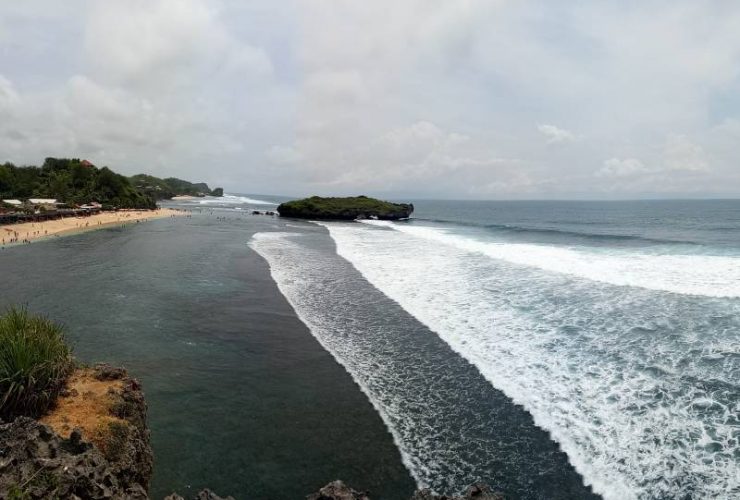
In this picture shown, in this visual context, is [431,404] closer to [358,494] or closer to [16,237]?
[358,494]

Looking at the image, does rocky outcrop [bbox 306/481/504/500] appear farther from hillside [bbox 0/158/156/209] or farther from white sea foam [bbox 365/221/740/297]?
hillside [bbox 0/158/156/209]

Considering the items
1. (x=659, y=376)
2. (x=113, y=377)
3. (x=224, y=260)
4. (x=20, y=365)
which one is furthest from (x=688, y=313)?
(x=224, y=260)

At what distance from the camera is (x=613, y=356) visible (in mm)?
12812

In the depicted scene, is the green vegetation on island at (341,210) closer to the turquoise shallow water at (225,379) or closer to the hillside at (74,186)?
the hillside at (74,186)

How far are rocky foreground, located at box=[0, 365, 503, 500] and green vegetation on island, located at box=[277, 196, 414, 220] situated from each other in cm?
8173

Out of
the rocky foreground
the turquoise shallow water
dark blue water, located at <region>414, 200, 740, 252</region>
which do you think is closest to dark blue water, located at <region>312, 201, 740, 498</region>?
the turquoise shallow water

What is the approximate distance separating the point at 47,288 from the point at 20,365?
16270 millimetres

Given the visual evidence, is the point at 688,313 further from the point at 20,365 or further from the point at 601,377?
the point at 20,365

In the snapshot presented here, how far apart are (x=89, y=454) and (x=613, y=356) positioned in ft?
42.6

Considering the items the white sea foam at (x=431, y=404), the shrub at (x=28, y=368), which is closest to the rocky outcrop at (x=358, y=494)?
the white sea foam at (x=431, y=404)

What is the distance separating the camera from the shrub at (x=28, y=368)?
23.8ft

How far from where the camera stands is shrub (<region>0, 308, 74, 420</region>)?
23.8 feet

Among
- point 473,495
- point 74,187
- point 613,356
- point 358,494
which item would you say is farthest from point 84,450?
point 74,187

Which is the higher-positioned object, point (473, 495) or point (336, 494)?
point (336, 494)
